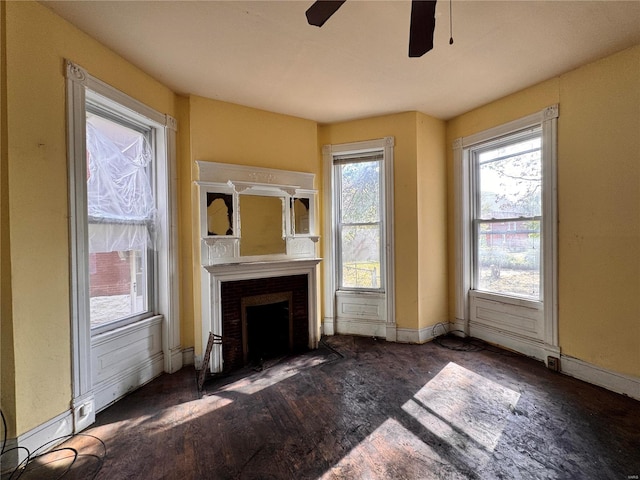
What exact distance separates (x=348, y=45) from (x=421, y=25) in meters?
1.06

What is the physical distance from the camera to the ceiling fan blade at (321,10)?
1151 millimetres

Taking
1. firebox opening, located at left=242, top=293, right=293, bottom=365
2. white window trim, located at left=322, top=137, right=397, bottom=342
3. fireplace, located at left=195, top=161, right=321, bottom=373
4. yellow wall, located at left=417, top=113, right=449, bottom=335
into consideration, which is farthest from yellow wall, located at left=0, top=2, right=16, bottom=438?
yellow wall, located at left=417, top=113, right=449, bottom=335

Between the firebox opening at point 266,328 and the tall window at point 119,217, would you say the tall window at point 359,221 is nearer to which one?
the firebox opening at point 266,328

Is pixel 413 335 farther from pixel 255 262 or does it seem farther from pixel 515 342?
pixel 255 262

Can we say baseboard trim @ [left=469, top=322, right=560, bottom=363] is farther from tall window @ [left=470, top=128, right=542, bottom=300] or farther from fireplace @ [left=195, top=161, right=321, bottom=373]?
fireplace @ [left=195, top=161, right=321, bottom=373]

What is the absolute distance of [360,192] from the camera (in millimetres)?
3664

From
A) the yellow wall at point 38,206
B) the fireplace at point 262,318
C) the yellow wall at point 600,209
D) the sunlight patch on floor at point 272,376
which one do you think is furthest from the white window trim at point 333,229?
the yellow wall at point 38,206

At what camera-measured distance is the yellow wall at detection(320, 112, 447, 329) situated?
3385mm

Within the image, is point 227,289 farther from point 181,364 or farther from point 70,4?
point 70,4

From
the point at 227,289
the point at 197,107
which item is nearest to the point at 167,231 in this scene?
the point at 227,289

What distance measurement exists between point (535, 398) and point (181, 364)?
318 cm

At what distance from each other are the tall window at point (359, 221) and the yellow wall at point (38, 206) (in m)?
2.68

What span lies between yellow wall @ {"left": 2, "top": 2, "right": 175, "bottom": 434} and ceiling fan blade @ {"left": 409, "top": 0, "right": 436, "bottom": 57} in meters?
2.20

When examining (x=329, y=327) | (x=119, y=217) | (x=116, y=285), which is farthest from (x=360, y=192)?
(x=116, y=285)
